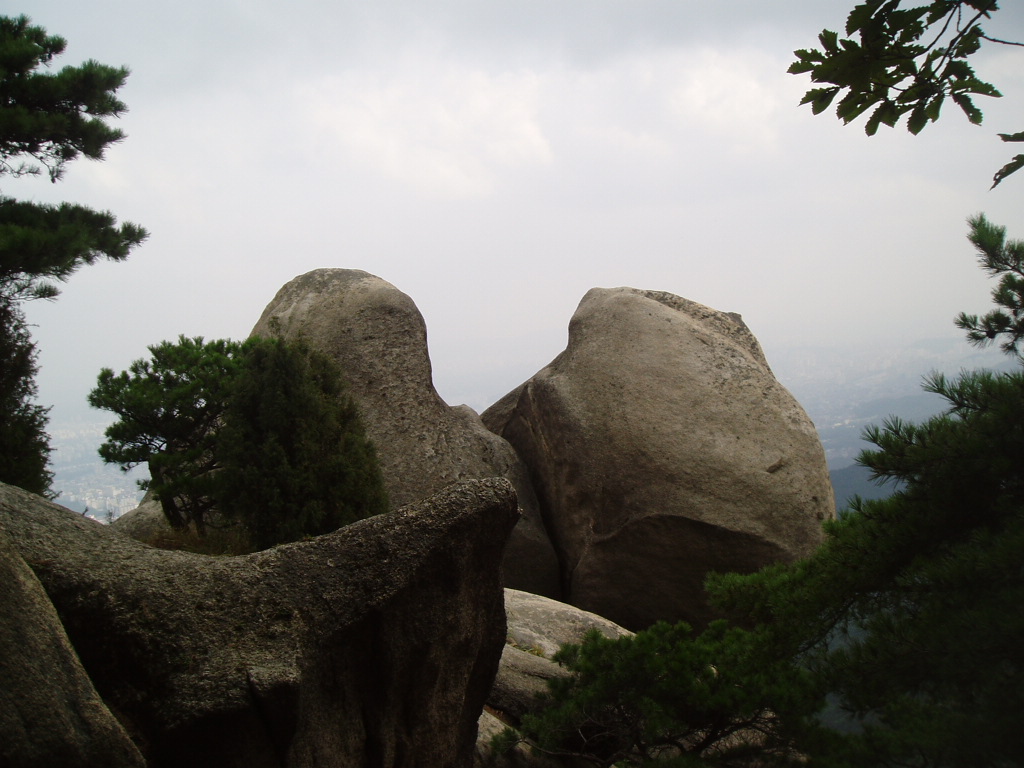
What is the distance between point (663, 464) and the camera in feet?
34.8

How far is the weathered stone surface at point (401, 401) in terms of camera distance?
448 inches

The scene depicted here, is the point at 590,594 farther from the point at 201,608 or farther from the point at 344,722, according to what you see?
the point at 201,608

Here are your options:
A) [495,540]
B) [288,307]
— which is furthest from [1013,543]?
[288,307]

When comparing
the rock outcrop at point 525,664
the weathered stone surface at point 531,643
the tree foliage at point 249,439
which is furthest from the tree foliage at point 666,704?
the tree foliage at point 249,439

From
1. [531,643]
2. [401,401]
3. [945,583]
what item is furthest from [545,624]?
[945,583]

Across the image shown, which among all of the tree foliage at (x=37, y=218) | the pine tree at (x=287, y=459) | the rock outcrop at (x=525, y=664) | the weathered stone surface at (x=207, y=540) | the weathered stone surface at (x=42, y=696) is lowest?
the rock outcrop at (x=525, y=664)

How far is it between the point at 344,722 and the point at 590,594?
686 cm

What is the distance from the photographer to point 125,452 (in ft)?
32.6

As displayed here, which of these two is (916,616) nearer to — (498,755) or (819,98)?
(819,98)

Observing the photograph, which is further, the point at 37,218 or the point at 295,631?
the point at 37,218

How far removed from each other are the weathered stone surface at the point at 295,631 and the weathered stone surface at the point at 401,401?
6.20 m

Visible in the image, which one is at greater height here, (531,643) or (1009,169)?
(1009,169)

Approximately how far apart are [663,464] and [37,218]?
7.98 meters

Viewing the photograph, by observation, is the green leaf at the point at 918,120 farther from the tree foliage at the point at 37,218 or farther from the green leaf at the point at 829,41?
the tree foliage at the point at 37,218
